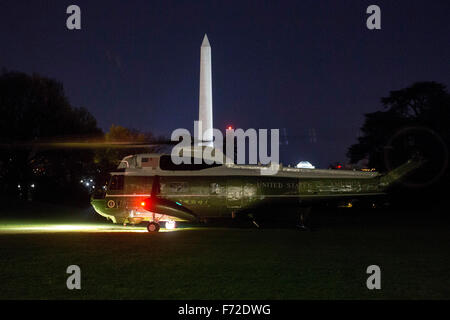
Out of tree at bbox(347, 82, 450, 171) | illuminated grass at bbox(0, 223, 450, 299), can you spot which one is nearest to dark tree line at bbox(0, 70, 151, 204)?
tree at bbox(347, 82, 450, 171)

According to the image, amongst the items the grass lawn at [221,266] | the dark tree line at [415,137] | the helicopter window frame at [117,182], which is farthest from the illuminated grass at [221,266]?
the dark tree line at [415,137]

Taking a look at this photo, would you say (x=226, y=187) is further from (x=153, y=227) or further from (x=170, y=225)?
(x=153, y=227)

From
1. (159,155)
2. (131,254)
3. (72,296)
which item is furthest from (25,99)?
(72,296)

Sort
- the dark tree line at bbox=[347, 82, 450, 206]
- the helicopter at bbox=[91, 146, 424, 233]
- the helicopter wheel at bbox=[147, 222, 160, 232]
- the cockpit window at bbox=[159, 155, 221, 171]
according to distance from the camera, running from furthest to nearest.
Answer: the dark tree line at bbox=[347, 82, 450, 206]
the cockpit window at bbox=[159, 155, 221, 171]
the helicopter at bbox=[91, 146, 424, 233]
the helicopter wheel at bbox=[147, 222, 160, 232]

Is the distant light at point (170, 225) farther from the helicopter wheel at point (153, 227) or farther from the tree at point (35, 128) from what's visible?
the tree at point (35, 128)

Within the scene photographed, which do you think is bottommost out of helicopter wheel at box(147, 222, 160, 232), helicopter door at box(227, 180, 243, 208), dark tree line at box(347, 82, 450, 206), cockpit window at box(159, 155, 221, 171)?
helicopter wheel at box(147, 222, 160, 232)

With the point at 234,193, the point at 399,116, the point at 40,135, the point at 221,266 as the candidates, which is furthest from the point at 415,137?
the point at 221,266

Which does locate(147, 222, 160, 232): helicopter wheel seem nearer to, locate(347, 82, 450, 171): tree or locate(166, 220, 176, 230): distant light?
locate(166, 220, 176, 230): distant light

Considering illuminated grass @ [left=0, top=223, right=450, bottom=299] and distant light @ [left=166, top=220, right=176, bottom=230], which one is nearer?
illuminated grass @ [left=0, top=223, right=450, bottom=299]

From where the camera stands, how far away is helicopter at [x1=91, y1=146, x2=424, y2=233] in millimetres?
23375

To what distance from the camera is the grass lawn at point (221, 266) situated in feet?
32.4
